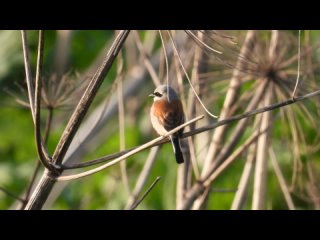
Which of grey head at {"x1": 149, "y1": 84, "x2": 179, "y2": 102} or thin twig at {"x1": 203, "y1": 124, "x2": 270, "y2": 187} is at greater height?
grey head at {"x1": 149, "y1": 84, "x2": 179, "y2": 102}

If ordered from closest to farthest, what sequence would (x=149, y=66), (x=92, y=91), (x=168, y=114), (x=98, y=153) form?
(x=92, y=91)
(x=168, y=114)
(x=149, y=66)
(x=98, y=153)

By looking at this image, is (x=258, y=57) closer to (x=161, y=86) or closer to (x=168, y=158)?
(x=161, y=86)

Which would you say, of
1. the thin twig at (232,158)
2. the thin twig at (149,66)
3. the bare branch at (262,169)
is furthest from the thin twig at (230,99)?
the thin twig at (149,66)

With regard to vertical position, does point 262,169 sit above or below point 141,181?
above

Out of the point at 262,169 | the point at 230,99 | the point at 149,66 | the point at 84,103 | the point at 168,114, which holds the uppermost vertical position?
the point at 149,66

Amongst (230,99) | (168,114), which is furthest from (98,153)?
(168,114)

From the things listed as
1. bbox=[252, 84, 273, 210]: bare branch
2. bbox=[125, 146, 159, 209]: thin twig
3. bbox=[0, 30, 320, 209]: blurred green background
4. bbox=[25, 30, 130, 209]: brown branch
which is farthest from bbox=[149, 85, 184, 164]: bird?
bbox=[25, 30, 130, 209]: brown branch

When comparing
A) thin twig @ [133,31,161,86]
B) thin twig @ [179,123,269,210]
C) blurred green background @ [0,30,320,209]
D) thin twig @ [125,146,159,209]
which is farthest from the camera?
blurred green background @ [0,30,320,209]

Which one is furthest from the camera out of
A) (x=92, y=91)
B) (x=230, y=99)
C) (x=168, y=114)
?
(x=230, y=99)

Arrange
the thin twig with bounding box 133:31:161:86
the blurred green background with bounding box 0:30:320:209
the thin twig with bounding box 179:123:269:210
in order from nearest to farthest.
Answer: the thin twig with bounding box 179:123:269:210 < the thin twig with bounding box 133:31:161:86 < the blurred green background with bounding box 0:30:320:209

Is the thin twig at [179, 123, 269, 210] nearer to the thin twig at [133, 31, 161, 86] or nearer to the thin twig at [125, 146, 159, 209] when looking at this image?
the thin twig at [125, 146, 159, 209]

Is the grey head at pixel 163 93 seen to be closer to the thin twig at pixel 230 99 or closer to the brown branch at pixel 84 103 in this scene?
the thin twig at pixel 230 99

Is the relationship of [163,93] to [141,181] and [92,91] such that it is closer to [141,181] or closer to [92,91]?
[141,181]
